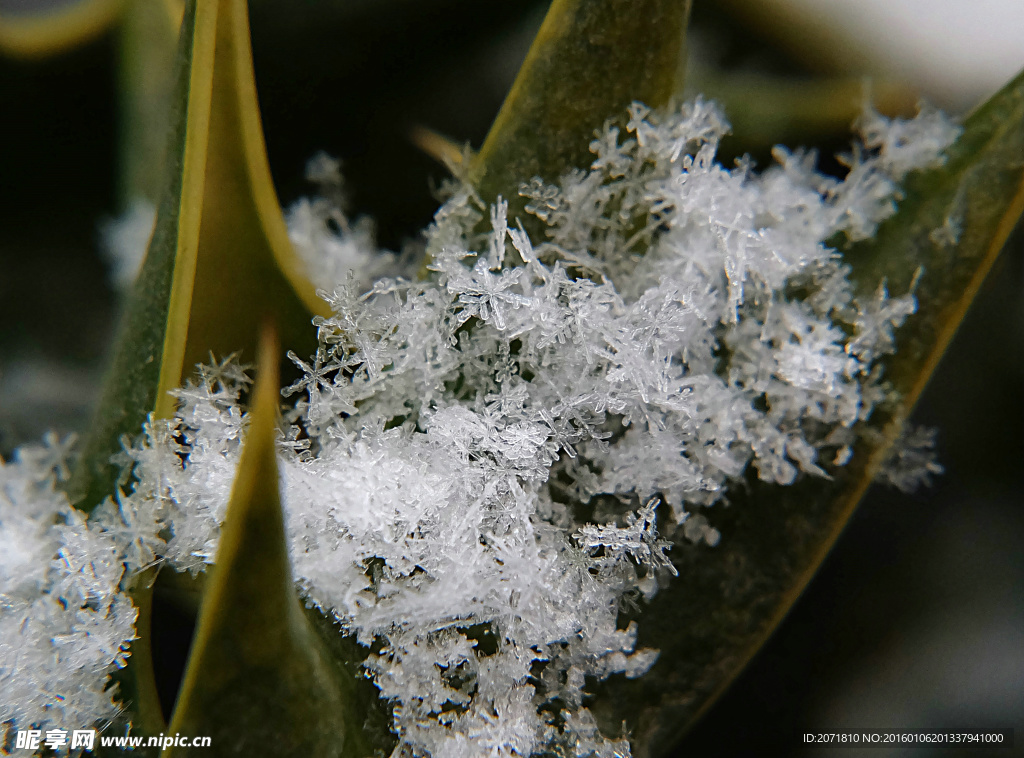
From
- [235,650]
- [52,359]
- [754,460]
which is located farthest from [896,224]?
[52,359]

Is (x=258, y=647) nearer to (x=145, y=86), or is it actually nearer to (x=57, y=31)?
(x=145, y=86)

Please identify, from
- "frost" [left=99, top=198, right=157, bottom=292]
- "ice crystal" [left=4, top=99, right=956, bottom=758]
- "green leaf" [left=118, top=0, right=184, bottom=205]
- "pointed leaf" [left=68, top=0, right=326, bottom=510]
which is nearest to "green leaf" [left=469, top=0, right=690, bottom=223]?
"ice crystal" [left=4, top=99, right=956, bottom=758]

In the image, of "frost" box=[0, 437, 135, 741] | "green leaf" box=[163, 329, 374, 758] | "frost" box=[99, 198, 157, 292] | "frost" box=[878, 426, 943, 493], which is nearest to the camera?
"green leaf" box=[163, 329, 374, 758]

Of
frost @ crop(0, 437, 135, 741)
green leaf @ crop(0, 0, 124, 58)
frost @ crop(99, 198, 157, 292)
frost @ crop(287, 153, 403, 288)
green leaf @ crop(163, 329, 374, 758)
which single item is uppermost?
green leaf @ crop(0, 0, 124, 58)

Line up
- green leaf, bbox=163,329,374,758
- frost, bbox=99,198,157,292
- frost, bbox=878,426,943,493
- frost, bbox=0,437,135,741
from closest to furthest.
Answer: green leaf, bbox=163,329,374,758 → frost, bbox=0,437,135,741 → frost, bbox=878,426,943,493 → frost, bbox=99,198,157,292

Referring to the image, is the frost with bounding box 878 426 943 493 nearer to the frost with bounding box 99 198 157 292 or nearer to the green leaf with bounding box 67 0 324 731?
the green leaf with bounding box 67 0 324 731
